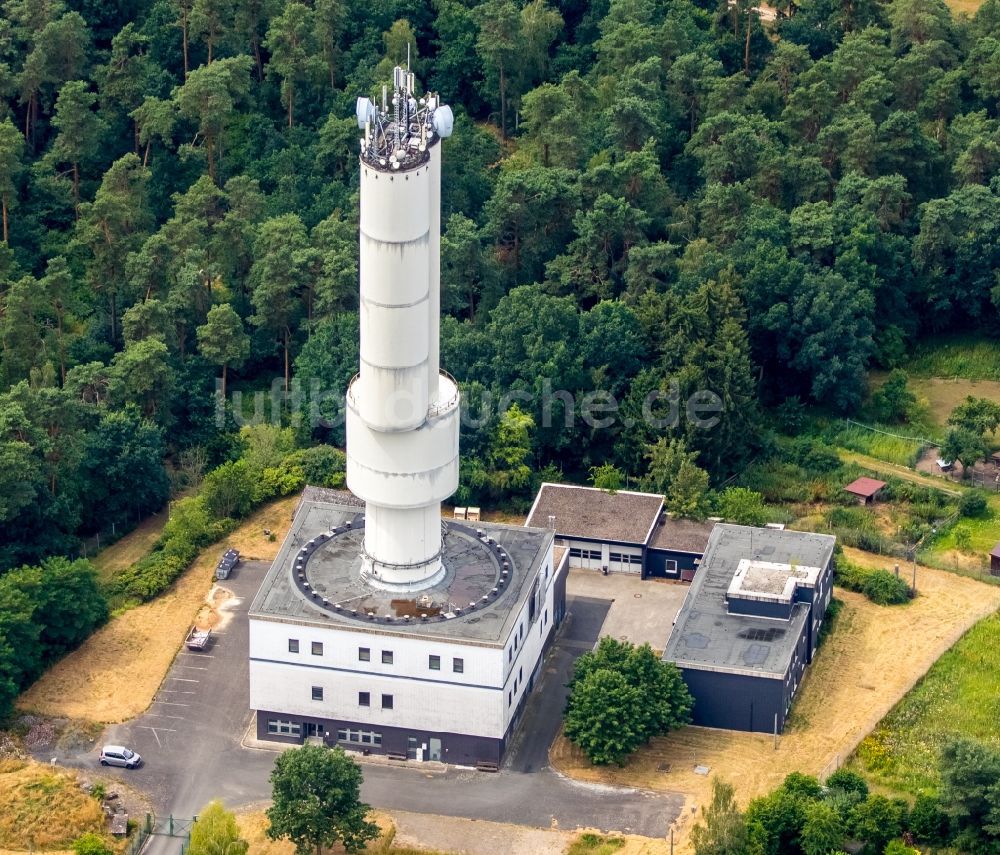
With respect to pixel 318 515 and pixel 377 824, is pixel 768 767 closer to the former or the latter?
pixel 377 824

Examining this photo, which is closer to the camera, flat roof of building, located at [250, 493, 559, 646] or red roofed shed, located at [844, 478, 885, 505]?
flat roof of building, located at [250, 493, 559, 646]

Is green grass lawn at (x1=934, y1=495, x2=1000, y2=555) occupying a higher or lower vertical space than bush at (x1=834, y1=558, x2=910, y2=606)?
lower

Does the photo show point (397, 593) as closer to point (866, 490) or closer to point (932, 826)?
point (932, 826)

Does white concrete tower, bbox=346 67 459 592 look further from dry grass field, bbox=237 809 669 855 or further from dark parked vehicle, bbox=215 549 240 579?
dark parked vehicle, bbox=215 549 240 579

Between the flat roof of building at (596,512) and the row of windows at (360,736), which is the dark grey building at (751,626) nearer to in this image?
the flat roof of building at (596,512)

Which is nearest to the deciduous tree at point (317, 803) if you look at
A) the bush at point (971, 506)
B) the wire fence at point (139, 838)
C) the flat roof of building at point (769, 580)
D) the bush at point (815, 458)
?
the wire fence at point (139, 838)

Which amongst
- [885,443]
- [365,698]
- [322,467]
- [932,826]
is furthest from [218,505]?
[932,826]

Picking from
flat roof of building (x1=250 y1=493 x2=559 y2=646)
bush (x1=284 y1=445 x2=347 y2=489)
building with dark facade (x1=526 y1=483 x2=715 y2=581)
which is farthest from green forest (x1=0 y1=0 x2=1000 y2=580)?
flat roof of building (x1=250 y1=493 x2=559 y2=646)
